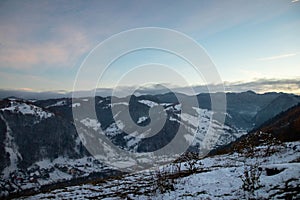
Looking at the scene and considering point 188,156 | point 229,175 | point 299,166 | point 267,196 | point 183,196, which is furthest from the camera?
point 188,156

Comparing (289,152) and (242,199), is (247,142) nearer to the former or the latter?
(242,199)

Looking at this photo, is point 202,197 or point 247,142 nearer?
point 202,197

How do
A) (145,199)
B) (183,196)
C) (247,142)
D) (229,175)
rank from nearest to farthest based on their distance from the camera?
(183,196) → (145,199) → (229,175) → (247,142)

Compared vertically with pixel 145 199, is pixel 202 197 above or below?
above

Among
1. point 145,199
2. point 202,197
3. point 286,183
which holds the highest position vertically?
point 286,183

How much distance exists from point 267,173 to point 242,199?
14.6 feet

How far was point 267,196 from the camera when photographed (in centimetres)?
1288

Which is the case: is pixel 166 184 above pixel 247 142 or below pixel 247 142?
below

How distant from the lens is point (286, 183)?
13594 millimetres

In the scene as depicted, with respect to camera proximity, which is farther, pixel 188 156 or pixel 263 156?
pixel 263 156

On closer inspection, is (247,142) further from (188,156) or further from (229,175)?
(188,156)

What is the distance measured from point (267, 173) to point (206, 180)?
4.30 m

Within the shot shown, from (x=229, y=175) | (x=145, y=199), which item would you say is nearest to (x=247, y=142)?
(x=229, y=175)

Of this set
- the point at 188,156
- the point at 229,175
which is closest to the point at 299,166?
the point at 229,175
